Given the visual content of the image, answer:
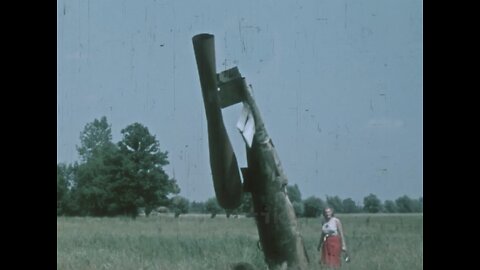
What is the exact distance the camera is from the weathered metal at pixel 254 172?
27.9 ft

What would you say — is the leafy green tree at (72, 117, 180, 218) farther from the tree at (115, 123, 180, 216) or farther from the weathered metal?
the weathered metal

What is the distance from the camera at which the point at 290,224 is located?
8719 mm

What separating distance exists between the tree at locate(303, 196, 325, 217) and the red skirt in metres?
0.42

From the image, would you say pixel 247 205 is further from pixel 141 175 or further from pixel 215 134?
pixel 141 175

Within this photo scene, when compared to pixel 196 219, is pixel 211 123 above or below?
above

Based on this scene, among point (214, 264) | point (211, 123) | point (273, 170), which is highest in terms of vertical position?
point (211, 123)

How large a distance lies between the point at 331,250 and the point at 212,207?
1.62 metres

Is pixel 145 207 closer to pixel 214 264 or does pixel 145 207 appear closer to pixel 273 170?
pixel 214 264

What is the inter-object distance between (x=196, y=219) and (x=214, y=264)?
4.57ft

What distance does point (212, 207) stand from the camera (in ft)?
30.8

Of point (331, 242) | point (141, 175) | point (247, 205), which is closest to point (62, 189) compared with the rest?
point (141, 175)

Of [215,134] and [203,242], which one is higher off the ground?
[215,134]
